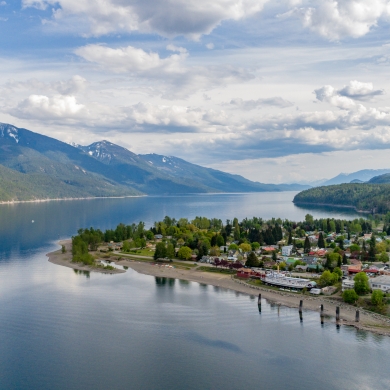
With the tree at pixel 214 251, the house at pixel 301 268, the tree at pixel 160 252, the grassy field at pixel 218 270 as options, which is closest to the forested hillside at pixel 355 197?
the tree at pixel 214 251

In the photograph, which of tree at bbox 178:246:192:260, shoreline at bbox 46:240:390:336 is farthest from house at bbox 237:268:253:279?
tree at bbox 178:246:192:260

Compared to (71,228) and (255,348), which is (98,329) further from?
(71,228)

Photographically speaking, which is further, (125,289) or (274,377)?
(125,289)

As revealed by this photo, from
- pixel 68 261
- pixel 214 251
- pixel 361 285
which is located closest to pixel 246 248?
pixel 214 251

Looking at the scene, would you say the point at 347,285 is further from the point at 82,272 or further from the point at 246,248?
the point at 82,272

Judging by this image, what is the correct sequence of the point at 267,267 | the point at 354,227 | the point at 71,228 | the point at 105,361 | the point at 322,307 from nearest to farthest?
the point at 105,361
the point at 322,307
the point at 267,267
the point at 354,227
the point at 71,228

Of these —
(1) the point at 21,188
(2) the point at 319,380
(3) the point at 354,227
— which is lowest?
(2) the point at 319,380

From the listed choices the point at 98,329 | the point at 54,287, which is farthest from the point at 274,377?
the point at 54,287
